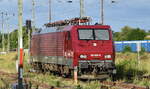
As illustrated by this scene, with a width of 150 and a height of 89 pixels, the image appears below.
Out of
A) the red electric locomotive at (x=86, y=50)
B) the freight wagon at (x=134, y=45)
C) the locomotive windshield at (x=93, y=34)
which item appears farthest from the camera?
the freight wagon at (x=134, y=45)

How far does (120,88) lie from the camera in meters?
17.1

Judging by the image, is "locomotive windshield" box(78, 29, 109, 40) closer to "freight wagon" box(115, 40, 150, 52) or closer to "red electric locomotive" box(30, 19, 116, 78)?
"red electric locomotive" box(30, 19, 116, 78)

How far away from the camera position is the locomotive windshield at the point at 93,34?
22.0m

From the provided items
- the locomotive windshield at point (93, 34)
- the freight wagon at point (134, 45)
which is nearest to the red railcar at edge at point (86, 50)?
the locomotive windshield at point (93, 34)

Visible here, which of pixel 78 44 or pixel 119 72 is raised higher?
pixel 78 44

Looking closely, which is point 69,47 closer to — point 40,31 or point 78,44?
point 78,44

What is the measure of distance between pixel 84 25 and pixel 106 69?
277 centimetres

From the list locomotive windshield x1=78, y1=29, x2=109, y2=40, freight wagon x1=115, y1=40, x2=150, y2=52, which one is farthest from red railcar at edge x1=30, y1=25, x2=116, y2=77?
freight wagon x1=115, y1=40, x2=150, y2=52

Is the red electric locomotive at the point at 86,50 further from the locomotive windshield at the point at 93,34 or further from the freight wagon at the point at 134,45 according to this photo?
the freight wagon at the point at 134,45

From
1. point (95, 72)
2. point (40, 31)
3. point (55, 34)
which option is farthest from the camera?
point (40, 31)

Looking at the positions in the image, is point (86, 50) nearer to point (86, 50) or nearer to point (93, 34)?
point (86, 50)

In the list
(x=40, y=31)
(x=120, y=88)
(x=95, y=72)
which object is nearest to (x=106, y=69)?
(x=95, y=72)

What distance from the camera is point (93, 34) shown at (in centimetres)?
2217

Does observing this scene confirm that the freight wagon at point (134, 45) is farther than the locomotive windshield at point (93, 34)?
Yes
